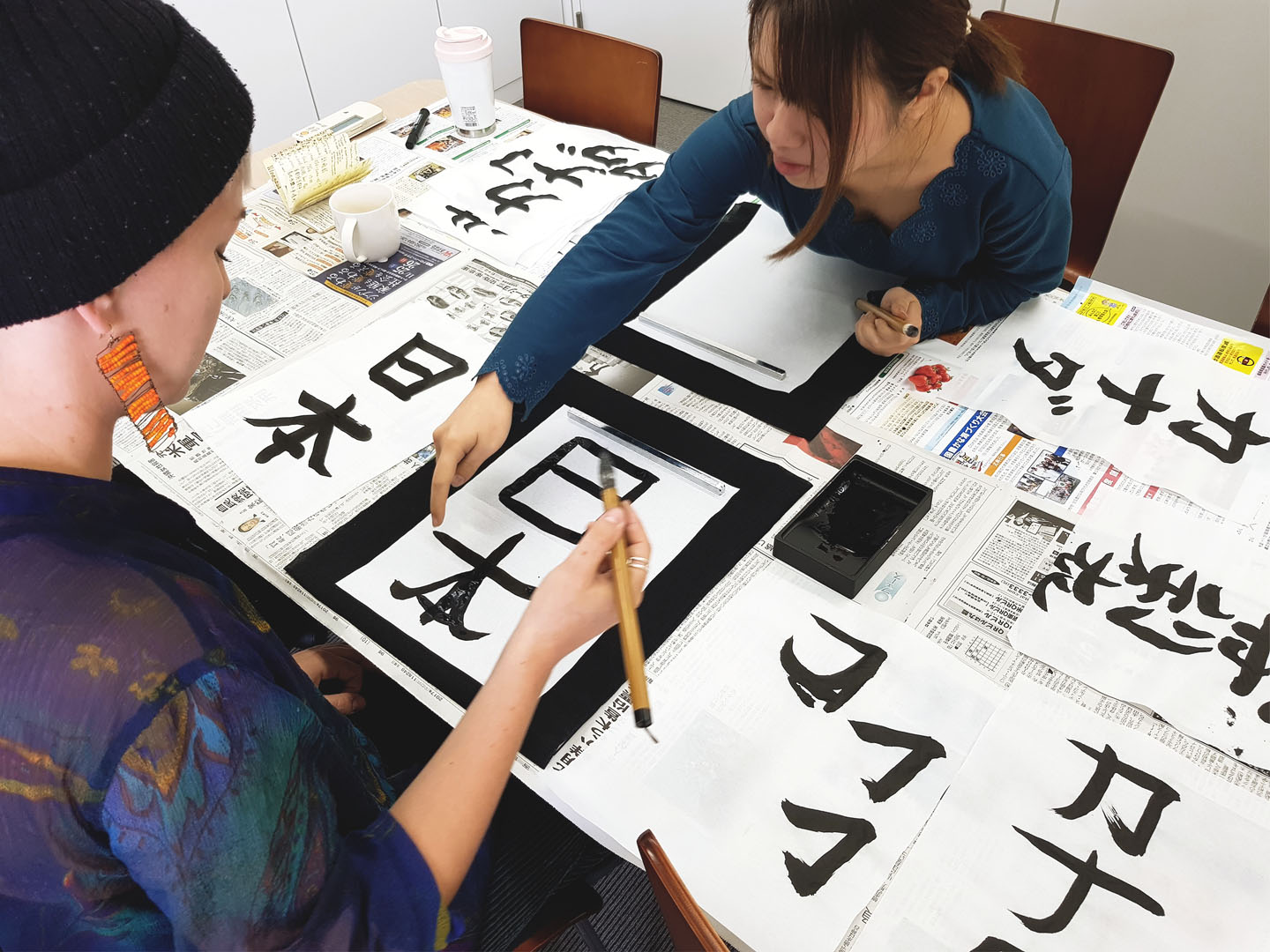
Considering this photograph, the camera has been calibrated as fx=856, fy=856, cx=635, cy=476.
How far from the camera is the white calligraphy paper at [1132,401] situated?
0.94 m

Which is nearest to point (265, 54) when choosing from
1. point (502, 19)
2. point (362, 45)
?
point (362, 45)

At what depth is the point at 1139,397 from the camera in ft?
3.37

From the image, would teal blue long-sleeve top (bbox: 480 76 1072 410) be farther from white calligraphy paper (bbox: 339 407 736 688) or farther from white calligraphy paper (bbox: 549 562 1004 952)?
white calligraphy paper (bbox: 549 562 1004 952)

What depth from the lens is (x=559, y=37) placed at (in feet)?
5.37

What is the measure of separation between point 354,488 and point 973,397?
75cm

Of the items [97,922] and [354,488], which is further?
[354,488]

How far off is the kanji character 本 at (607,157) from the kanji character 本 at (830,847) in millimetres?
1143

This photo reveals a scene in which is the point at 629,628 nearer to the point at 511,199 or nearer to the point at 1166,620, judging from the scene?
the point at 1166,620

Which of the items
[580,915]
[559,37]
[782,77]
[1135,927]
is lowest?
[580,915]

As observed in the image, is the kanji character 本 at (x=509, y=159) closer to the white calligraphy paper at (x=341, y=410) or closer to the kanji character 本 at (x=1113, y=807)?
the white calligraphy paper at (x=341, y=410)

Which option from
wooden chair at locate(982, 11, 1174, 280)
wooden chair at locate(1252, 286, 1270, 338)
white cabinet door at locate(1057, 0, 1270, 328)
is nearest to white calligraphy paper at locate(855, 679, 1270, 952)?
wooden chair at locate(1252, 286, 1270, 338)

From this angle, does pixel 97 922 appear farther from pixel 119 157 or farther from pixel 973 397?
pixel 973 397

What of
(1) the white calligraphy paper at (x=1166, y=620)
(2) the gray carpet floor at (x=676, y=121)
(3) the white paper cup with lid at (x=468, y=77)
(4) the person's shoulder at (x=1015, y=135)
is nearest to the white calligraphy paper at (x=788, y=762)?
(1) the white calligraphy paper at (x=1166, y=620)

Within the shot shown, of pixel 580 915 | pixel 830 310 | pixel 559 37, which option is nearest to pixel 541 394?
pixel 830 310
